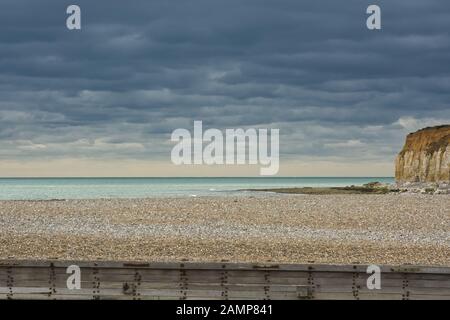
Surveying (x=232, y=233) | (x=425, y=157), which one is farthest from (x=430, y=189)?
(x=232, y=233)

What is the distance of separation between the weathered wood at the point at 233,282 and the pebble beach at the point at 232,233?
8878mm

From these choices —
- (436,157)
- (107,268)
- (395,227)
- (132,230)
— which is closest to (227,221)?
(132,230)

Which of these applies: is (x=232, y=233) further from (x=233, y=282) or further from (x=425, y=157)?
(x=425, y=157)

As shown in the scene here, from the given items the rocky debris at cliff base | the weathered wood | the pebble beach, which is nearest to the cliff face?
the rocky debris at cliff base

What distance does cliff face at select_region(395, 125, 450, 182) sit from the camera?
133 m

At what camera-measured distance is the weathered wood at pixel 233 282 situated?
13617 millimetres

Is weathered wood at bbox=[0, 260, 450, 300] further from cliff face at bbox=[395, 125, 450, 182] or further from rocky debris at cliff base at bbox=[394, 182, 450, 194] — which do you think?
cliff face at bbox=[395, 125, 450, 182]

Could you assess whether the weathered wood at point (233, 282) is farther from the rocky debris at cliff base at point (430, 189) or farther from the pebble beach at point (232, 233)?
the rocky debris at cliff base at point (430, 189)

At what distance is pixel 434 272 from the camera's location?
13.7 m

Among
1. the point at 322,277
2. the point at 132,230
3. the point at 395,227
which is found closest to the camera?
the point at 322,277

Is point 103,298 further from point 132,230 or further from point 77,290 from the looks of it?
point 132,230

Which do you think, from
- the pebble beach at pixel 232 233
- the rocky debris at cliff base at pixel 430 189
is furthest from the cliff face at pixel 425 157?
the pebble beach at pixel 232 233

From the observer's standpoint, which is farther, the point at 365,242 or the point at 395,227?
the point at 395,227
